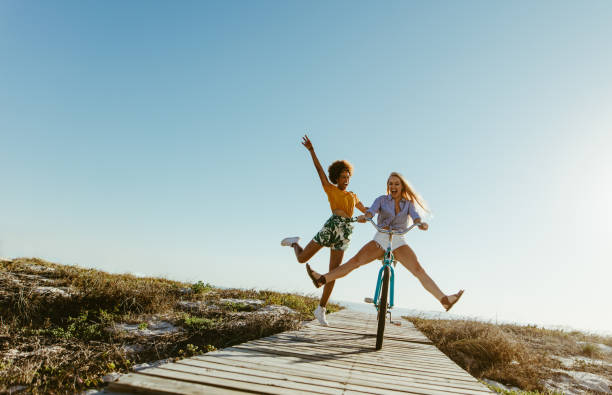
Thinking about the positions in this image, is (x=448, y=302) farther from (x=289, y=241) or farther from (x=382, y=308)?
(x=289, y=241)

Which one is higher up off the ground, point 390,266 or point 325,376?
point 390,266

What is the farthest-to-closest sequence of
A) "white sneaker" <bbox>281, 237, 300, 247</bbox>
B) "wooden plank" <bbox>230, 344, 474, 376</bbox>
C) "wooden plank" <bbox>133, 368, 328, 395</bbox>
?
"white sneaker" <bbox>281, 237, 300, 247</bbox>
"wooden plank" <bbox>230, 344, 474, 376</bbox>
"wooden plank" <bbox>133, 368, 328, 395</bbox>

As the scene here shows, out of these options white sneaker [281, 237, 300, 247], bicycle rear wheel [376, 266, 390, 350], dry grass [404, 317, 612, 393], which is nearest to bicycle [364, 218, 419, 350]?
bicycle rear wheel [376, 266, 390, 350]

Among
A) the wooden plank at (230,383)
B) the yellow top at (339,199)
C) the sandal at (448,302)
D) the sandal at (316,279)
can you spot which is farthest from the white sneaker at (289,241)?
the wooden plank at (230,383)

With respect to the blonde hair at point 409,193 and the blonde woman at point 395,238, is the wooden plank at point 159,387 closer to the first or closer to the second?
the blonde woman at point 395,238

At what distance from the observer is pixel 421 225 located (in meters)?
5.32

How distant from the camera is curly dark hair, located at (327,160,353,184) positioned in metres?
6.56

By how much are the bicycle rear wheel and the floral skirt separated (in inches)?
51.6

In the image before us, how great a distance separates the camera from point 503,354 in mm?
7793

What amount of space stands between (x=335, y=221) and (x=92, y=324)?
490cm

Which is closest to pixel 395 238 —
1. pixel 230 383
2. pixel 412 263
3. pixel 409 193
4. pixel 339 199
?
pixel 412 263

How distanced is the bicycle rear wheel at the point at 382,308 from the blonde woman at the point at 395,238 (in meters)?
0.41

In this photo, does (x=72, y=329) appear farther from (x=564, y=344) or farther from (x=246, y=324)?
(x=564, y=344)

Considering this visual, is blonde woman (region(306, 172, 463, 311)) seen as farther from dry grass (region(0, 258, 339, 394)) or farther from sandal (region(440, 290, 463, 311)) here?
dry grass (region(0, 258, 339, 394))
